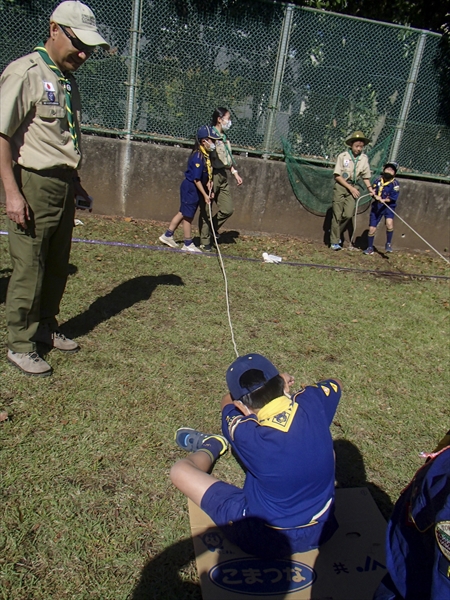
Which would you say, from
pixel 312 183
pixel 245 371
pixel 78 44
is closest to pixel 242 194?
pixel 312 183

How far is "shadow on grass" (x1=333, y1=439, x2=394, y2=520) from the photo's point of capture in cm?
306

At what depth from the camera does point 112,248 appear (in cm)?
673

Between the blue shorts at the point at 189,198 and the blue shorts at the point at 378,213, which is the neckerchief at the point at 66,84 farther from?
the blue shorts at the point at 378,213

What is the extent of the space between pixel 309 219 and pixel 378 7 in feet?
17.4

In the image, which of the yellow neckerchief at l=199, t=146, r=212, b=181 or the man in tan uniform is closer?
the man in tan uniform

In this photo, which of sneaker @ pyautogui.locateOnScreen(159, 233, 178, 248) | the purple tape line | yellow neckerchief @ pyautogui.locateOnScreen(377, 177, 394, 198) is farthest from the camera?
yellow neckerchief @ pyautogui.locateOnScreen(377, 177, 394, 198)

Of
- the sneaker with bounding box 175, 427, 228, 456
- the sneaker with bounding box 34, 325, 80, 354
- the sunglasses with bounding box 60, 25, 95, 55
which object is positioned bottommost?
the sneaker with bounding box 175, 427, 228, 456

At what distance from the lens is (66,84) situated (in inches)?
132

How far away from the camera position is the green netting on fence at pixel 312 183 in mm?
8695

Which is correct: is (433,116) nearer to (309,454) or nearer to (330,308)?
(330,308)

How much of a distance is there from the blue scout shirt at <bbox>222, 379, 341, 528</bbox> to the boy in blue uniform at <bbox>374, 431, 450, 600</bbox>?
524 mm

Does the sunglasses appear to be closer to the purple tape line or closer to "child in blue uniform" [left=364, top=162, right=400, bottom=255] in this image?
the purple tape line

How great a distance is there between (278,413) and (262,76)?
7.35 meters

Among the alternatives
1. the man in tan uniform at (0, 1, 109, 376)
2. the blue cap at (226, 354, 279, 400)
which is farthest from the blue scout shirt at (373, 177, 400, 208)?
the blue cap at (226, 354, 279, 400)
